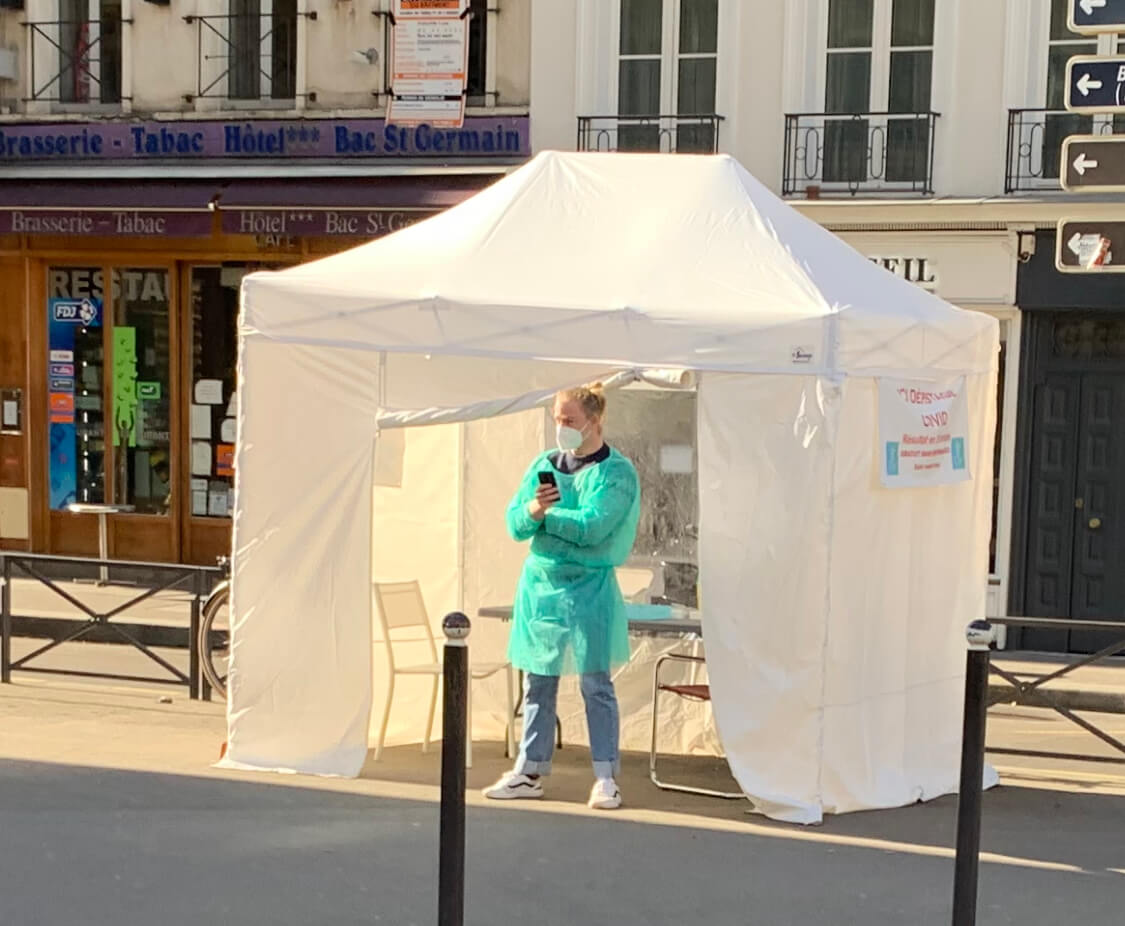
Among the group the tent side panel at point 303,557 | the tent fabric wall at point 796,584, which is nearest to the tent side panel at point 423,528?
the tent side panel at point 303,557

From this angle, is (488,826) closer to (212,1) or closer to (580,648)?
(580,648)

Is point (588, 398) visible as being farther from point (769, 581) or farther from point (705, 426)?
point (769, 581)

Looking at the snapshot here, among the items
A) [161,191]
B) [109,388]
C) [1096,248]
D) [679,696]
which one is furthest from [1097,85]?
[109,388]

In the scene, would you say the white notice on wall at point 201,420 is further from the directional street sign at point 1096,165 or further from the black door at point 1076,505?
the directional street sign at point 1096,165

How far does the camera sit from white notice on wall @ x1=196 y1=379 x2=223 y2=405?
15.6 m

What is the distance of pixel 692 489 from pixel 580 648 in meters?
→ 2.02

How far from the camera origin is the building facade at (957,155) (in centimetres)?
1308

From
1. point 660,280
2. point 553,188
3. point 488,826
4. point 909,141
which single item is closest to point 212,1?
point 909,141

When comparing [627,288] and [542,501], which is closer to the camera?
[542,501]

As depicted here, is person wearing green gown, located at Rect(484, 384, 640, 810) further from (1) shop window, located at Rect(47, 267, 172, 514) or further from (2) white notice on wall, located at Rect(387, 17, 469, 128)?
(1) shop window, located at Rect(47, 267, 172, 514)

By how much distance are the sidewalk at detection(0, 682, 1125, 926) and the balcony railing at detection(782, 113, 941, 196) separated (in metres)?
6.92

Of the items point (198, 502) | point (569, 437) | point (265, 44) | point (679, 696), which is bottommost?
point (679, 696)

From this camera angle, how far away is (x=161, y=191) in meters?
14.7

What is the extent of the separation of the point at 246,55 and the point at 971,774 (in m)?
12.2
